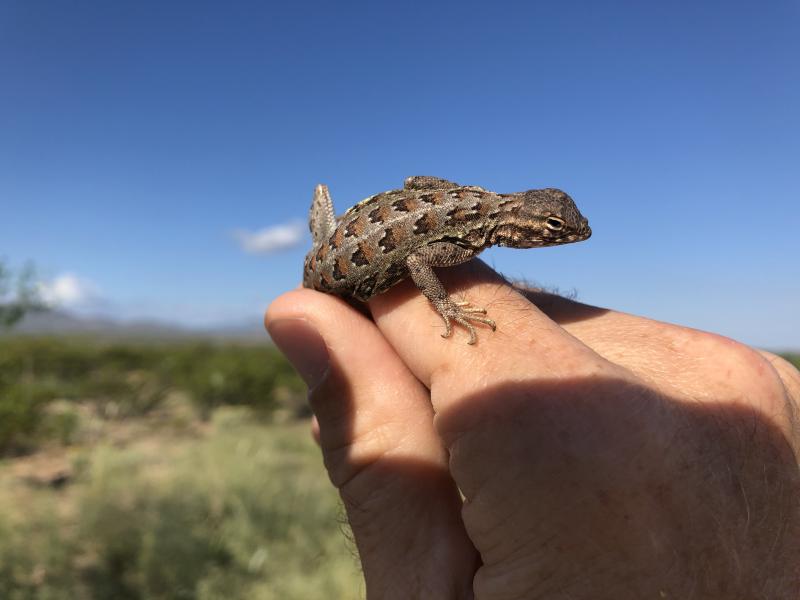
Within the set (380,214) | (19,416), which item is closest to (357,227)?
Result: (380,214)

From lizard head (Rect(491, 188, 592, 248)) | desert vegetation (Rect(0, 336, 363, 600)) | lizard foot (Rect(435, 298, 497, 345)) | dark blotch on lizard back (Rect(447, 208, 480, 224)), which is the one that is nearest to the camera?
lizard foot (Rect(435, 298, 497, 345))

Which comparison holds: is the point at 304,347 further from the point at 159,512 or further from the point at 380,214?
the point at 159,512

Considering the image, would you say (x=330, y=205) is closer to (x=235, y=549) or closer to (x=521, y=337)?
(x=521, y=337)

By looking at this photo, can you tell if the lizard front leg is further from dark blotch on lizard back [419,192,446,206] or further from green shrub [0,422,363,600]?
green shrub [0,422,363,600]

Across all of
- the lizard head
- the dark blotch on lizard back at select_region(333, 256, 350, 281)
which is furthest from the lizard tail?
the lizard head

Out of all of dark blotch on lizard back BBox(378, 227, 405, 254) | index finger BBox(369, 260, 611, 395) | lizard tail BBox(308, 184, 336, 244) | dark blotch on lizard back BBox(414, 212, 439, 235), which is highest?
lizard tail BBox(308, 184, 336, 244)

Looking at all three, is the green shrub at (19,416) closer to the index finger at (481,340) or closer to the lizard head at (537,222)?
the index finger at (481,340)

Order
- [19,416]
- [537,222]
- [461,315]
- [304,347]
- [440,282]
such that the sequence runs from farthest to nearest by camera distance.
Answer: [19,416], [537,222], [440,282], [304,347], [461,315]
